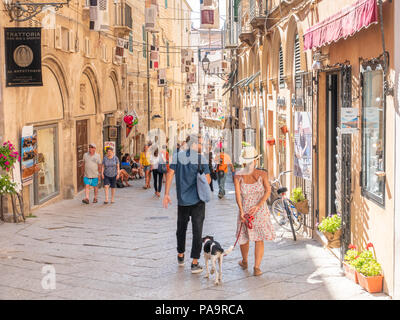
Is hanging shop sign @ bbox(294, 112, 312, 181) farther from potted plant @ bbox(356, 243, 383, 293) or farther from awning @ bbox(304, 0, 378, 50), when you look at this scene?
potted plant @ bbox(356, 243, 383, 293)

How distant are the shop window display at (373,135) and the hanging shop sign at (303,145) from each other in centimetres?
319

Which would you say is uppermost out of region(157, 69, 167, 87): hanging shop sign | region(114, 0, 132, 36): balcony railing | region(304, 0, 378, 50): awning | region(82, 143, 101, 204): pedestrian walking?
region(114, 0, 132, 36): balcony railing

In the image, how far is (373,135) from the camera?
24.6 feet

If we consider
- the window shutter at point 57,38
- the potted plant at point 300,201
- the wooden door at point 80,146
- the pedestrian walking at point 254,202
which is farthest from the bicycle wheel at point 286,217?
the wooden door at point 80,146

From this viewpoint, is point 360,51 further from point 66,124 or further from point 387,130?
point 66,124

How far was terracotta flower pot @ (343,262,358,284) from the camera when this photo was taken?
7.50 metres

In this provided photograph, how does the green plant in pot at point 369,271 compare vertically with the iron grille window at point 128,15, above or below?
below

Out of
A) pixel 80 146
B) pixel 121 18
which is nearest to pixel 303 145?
pixel 80 146

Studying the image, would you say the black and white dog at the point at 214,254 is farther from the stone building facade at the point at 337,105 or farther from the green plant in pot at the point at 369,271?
the stone building facade at the point at 337,105

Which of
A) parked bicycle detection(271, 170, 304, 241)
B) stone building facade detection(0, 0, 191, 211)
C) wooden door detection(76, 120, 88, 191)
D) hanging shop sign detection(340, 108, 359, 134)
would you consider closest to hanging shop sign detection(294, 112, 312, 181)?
parked bicycle detection(271, 170, 304, 241)

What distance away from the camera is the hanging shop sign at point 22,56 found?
12.7 m

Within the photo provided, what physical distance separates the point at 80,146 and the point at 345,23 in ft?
42.9

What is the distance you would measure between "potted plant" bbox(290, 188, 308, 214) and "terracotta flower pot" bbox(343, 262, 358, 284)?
11.6ft

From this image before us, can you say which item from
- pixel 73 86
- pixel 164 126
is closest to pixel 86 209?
pixel 73 86
